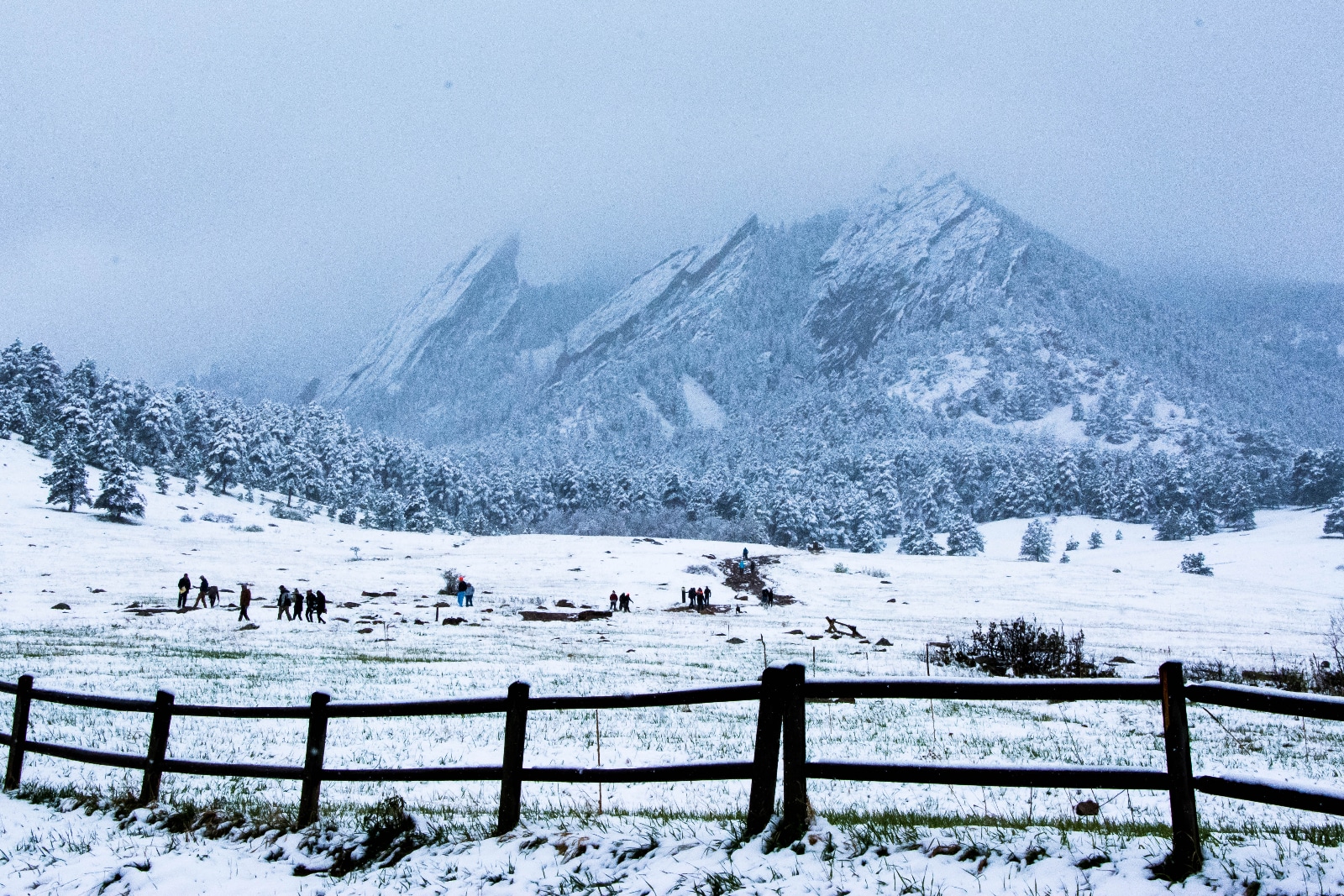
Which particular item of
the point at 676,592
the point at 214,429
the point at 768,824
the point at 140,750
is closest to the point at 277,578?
the point at 676,592

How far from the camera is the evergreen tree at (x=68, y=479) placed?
80375 millimetres

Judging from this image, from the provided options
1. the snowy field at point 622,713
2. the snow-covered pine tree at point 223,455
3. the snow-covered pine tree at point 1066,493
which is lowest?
the snowy field at point 622,713

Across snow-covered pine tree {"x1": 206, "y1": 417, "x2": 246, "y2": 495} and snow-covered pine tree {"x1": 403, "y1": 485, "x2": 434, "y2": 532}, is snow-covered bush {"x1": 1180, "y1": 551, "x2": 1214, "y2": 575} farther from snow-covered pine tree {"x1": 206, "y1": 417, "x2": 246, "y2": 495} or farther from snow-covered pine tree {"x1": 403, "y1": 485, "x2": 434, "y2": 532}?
snow-covered pine tree {"x1": 206, "y1": 417, "x2": 246, "y2": 495}

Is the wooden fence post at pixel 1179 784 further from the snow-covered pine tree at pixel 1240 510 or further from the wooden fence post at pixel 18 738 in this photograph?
the snow-covered pine tree at pixel 1240 510

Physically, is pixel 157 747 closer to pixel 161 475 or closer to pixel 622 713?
pixel 622 713

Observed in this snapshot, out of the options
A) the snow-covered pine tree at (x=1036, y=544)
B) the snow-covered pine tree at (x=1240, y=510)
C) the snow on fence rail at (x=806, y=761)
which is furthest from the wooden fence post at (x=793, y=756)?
the snow-covered pine tree at (x=1240, y=510)

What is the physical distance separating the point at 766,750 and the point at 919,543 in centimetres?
12175

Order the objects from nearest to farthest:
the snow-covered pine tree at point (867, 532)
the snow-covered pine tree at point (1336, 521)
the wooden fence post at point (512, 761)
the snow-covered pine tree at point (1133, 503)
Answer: the wooden fence post at point (512, 761), the snow-covered pine tree at point (1336, 521), the snow-covered pine tree at point (867, 532), the snow-covered pine tree at point (1133, 503)

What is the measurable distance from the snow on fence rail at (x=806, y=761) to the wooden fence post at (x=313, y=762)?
0.01 m

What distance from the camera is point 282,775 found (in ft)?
25.3

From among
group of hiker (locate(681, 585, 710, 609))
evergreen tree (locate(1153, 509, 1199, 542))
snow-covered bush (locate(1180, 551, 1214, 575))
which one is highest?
evergreen tree (locate(1153, 509, 1199, 542))

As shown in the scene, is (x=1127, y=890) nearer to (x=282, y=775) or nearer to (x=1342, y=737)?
(x=282, y=775)

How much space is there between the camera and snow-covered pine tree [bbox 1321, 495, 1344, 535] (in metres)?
117

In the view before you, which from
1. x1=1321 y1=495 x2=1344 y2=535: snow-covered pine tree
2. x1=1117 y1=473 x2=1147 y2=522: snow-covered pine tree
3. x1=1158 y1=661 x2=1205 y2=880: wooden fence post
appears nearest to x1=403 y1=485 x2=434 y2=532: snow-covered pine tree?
x1=1117 y1=473 x2=1147 y2=522: snow-covered pine tree
